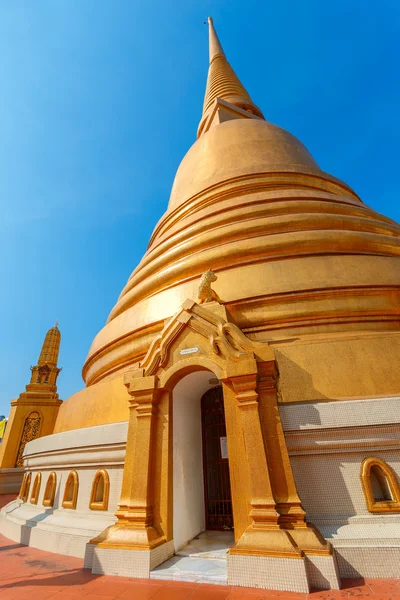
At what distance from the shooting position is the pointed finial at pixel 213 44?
24.8 metres

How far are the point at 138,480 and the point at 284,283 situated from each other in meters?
4.04

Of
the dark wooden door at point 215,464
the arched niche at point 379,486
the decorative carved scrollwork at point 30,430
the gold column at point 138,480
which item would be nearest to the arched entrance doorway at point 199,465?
the dark wooden door at point 215,464

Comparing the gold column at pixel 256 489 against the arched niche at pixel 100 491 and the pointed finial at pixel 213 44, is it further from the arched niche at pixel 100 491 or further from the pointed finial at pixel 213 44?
the pointed finial at pixel 213 44

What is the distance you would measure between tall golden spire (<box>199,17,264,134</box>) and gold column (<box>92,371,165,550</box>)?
1556 cm

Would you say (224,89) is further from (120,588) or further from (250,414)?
(120,588)

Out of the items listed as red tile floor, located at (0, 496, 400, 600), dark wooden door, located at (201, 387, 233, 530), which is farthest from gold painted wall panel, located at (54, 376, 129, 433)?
red tile floor, located at (0, 496, 400, 600)

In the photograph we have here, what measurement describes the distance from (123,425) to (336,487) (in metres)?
3.24

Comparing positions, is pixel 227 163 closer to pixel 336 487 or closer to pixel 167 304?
pixel 167 304

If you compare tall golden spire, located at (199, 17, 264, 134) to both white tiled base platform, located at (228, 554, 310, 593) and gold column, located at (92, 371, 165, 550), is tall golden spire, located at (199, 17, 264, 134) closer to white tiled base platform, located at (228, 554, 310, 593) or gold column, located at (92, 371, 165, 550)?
gold column, located at (92, 371, 165, 550)

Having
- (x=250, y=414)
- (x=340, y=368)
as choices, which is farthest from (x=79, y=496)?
(x=340, y=368)

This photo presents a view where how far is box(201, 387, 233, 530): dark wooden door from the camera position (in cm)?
545

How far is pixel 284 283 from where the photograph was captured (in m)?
6.09

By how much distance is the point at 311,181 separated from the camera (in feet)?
31.5

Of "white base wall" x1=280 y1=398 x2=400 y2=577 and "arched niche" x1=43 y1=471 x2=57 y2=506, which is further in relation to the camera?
"arched niche" x1=43 y1=471 x2=57 y2=506
